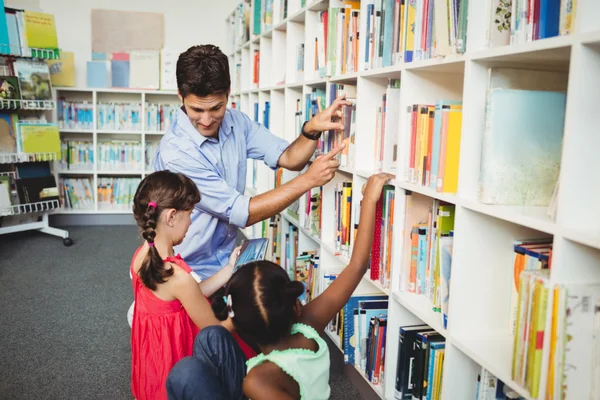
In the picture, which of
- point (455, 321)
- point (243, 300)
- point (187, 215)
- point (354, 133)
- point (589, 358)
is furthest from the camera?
point (354, 133)

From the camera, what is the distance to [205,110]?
1946 mm

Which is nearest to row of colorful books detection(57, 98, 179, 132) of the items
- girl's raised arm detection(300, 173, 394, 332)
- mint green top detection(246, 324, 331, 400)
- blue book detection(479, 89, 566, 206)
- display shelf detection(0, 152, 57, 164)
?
display shelf detection(0, 152, 57, 164)

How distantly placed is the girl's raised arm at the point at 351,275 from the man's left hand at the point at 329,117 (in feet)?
1.14

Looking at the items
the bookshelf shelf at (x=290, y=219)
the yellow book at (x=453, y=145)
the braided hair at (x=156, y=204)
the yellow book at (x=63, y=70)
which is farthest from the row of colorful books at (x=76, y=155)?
the yellow book at (x=453, y=145)

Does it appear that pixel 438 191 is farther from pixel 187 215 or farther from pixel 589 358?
pixel 187 215

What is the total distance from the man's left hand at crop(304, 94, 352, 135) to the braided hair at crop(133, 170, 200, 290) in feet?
1.84

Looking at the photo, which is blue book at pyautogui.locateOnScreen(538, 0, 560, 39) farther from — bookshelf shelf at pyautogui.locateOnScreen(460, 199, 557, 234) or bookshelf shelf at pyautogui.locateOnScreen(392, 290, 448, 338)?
bookshelf shelf at pyautogui.locateOnScreen(392, 290, 448, 338)

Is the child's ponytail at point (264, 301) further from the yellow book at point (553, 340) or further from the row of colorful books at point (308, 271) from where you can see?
the row of colorful books at point (308, 271)

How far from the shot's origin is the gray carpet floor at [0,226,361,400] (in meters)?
2.23

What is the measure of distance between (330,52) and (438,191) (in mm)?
1035

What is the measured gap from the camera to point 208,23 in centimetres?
579

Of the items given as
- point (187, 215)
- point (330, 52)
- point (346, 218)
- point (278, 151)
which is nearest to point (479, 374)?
point (346, 218)

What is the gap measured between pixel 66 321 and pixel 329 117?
6.30 feet

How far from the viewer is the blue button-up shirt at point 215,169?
1952 mm
